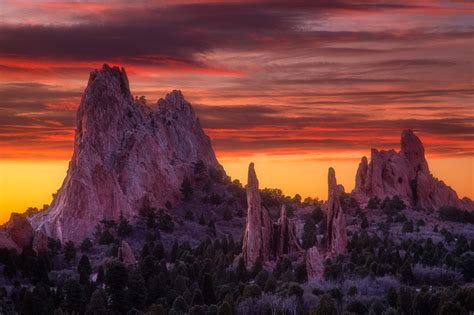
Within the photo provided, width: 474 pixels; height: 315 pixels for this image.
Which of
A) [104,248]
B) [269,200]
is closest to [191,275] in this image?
[104,248]

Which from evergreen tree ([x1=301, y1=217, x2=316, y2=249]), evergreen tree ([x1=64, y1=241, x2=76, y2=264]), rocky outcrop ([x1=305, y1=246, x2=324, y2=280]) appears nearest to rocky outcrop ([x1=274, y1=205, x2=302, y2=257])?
evergreen tree ([x1=301, y1=217, x2=316, y2=249])

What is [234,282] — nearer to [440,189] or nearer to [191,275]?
[191,275]

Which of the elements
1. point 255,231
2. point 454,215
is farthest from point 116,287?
point 454,215

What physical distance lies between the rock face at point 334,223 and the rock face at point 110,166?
4535cm

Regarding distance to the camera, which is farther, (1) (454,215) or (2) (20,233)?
(1) (454,215)

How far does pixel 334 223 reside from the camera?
129 meters

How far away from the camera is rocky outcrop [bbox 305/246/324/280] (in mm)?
116812

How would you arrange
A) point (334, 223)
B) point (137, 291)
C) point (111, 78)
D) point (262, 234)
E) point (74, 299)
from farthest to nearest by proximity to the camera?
point (111, 78) → point (334, 223) → point (262, 234) → point (137, 291) → point (74, 299)

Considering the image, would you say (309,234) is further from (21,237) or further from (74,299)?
(74,299)

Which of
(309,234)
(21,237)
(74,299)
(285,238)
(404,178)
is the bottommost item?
(74,299)

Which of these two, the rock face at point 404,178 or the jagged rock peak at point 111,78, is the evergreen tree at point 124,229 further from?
the rock face at point 404,178

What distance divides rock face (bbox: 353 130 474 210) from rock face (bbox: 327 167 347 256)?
53593 mm

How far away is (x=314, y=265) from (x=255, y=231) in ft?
36.4

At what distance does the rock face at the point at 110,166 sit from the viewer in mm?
166375
